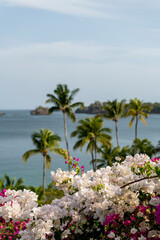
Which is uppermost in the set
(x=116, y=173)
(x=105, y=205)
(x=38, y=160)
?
(x=116, y=173)

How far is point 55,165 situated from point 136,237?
60095mm

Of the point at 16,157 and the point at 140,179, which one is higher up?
the point at 140,179

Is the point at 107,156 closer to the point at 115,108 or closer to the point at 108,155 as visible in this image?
the point at 108,155

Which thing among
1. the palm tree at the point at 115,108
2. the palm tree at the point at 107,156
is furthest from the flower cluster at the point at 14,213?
the palm tree at the point at 115,108

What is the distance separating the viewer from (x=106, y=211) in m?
4.23

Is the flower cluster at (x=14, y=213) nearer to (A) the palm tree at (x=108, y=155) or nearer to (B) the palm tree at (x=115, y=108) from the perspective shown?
(A) the palm tree at (x=108, y=155)

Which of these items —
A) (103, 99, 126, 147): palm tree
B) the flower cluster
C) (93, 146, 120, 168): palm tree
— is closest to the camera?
the flower cluster

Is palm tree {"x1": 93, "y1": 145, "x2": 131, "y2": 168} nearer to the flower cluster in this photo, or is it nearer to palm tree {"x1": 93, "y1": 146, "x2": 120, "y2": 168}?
palm tree {"x1": 93, "y1": 146, "x2": 120, "y2": 168}

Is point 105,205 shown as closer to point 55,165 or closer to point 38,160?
point 55,165

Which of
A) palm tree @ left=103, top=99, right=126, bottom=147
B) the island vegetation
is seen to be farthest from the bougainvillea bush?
palm tree @ left=103, top=99, right=126, bottom=147

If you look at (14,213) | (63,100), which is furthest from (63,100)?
(14,213)

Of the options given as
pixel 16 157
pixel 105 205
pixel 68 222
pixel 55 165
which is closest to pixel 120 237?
pixel 105 205

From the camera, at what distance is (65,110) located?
3919 cm

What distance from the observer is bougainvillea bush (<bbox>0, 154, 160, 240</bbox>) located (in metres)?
4.15
